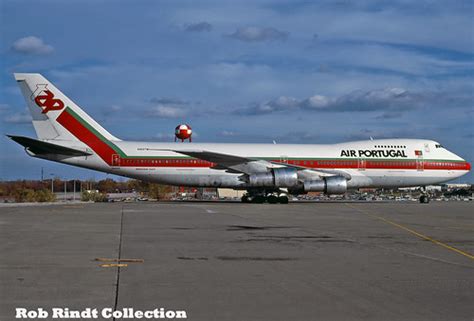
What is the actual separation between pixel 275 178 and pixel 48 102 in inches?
533

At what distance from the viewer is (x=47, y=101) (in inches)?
1361

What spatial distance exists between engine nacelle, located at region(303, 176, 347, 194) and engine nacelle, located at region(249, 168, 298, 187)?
0.92m

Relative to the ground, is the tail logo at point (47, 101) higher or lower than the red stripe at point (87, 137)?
higher

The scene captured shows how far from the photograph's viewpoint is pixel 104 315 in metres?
6.43

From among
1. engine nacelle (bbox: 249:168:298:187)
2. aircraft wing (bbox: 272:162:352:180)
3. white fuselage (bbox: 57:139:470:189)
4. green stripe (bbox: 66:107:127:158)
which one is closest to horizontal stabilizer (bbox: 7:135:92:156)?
white fuselage (bbox: 57:139:470:189)

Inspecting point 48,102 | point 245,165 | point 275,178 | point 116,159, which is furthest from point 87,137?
point 275,178

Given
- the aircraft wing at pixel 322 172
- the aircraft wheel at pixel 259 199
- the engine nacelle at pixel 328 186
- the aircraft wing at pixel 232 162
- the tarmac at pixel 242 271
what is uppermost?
the aircraft wing at pixel 232 162

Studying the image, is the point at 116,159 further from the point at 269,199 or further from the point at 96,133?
the point at 269,199

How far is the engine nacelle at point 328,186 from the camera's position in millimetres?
34094

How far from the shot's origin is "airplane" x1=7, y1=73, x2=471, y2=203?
34.2m

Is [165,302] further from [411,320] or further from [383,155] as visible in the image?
[383,155]

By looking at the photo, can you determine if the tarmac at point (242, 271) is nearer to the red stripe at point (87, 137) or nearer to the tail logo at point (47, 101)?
the red stripe at point (87, 137)

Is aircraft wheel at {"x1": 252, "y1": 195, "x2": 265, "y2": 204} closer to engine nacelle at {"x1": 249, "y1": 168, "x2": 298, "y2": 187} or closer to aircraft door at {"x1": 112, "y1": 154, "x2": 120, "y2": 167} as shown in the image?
engine nacelle at {"x1": 249, "y1": 168, "x2": 298, "y2": 187}

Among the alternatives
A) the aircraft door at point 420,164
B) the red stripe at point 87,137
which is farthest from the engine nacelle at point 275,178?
the aircraft door at point 420,164
